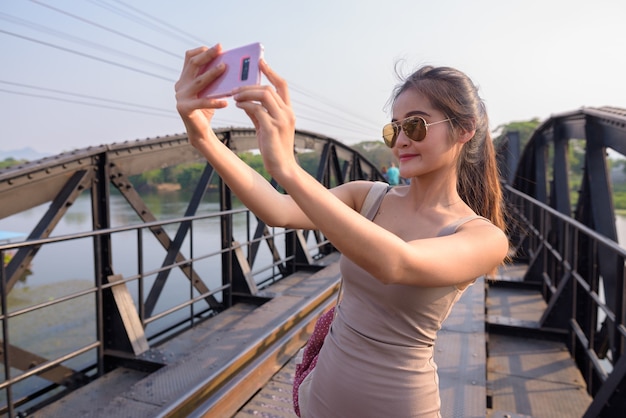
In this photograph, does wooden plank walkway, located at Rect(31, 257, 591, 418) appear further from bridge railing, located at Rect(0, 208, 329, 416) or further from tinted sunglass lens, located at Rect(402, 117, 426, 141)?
tinted sunglass lens, located at Rect(402, 117, 426, 141)

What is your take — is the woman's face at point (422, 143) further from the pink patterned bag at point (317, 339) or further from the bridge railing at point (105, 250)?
the bridge railing at point (105, 250)

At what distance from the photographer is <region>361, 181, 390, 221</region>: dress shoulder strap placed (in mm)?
1240

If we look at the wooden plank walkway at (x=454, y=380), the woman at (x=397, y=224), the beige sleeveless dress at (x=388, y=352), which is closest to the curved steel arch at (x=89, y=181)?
the wooden plank walkway at (x=454, y=380)

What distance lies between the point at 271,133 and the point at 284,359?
3153 mm

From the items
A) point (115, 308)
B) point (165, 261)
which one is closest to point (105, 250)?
point (115, 308)

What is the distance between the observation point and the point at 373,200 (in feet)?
4.16

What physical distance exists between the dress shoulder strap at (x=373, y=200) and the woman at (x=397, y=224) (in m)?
0.02

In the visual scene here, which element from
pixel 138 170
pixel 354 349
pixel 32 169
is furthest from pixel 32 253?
pixel 354 349

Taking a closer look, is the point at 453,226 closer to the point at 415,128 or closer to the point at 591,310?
the point at 415,128

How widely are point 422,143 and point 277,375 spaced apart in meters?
2.80

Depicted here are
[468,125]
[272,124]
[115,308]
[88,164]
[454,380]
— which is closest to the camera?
[272,124]

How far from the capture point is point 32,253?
143 inches

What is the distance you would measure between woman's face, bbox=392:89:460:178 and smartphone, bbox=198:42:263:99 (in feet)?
1.28

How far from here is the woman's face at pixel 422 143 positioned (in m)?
1.08
